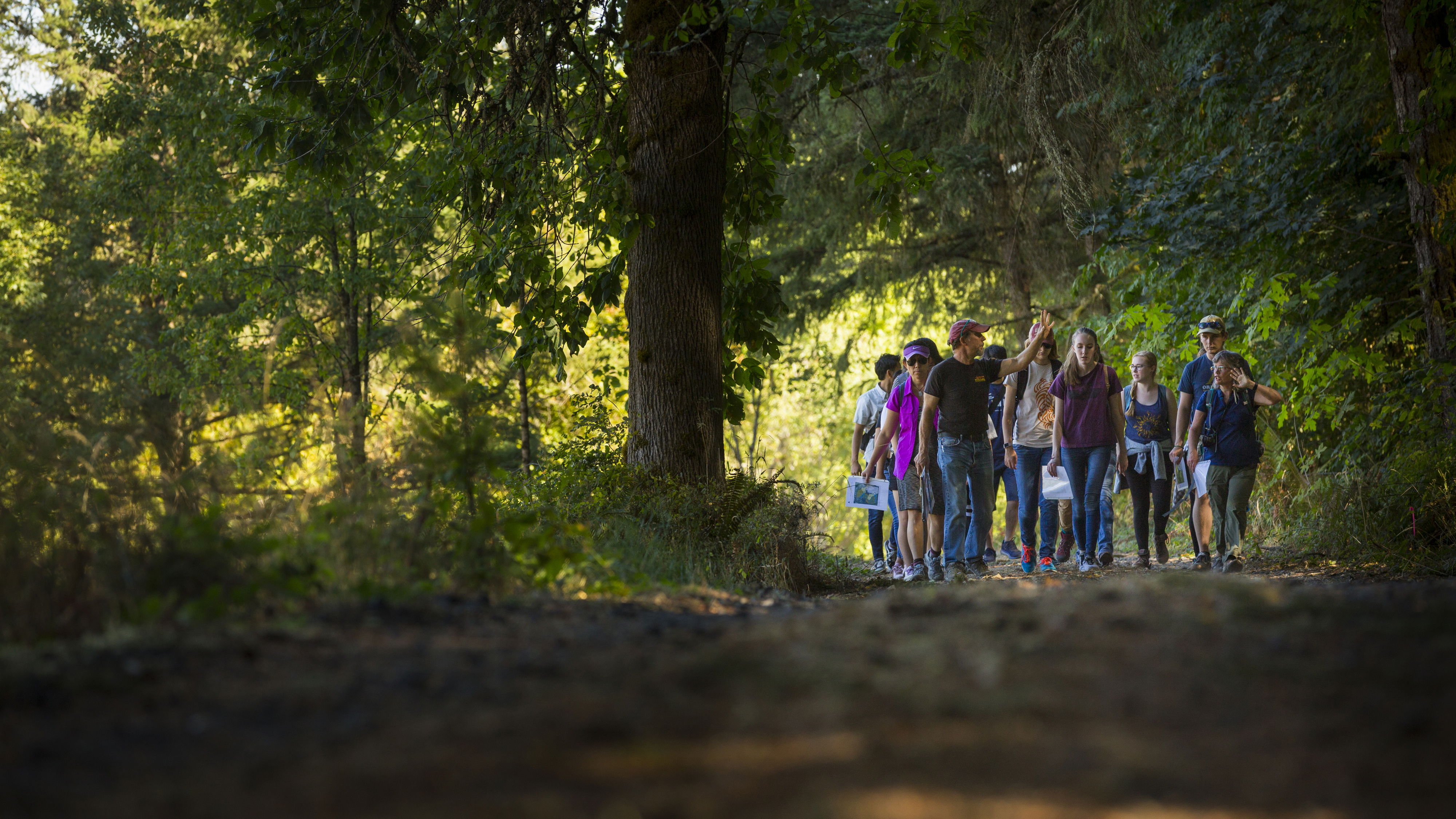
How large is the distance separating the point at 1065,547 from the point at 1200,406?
2.78 meters

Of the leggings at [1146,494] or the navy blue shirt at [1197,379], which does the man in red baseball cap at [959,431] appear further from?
the leggings at [1146,494]

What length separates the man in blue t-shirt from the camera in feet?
32.2

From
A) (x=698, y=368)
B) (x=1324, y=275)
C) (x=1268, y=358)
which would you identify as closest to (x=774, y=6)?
(x=698, y=368)

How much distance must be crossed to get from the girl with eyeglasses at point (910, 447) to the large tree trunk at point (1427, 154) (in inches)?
152

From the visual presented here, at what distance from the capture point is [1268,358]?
12148 millimetres

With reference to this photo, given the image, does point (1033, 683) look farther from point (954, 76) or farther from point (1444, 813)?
point (954, 76)

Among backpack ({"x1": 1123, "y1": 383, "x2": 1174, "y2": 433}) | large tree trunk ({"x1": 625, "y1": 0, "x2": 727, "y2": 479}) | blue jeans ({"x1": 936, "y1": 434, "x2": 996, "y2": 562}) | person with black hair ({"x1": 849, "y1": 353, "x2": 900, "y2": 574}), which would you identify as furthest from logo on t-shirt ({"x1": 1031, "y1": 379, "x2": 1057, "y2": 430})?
large tree trunk ({"x1": 625, "y1": 0, "x2": 727, "y2": 479})

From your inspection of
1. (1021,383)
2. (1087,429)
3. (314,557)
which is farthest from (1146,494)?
(314,557)

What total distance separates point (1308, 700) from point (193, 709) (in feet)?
8.84

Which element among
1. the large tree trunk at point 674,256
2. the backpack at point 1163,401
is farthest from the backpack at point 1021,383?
the large tree trunk at point 674,256

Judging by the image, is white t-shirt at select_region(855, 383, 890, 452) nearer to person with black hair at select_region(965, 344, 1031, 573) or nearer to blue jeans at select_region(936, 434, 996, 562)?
person with black hair at select_region(965, 344, 1031, 573)

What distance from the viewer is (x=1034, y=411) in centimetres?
1141

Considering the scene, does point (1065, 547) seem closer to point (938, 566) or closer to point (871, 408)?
point (871, 408)

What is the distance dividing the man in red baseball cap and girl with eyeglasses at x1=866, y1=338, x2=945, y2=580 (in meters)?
0.25
